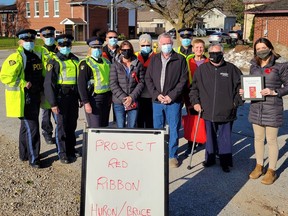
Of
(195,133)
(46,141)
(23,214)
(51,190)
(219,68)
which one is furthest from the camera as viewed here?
(46,141)

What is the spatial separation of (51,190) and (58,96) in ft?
4.58

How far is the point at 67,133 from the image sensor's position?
18.6 ft

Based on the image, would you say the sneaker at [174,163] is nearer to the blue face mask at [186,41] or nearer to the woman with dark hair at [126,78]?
the woman with dark hair at [126,78]

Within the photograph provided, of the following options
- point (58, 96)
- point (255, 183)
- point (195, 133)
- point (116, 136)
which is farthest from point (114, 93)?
point (255, 183)

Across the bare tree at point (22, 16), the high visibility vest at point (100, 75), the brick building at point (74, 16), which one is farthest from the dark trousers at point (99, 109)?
the bare tree at point (22, 16)

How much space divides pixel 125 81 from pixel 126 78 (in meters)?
0.05

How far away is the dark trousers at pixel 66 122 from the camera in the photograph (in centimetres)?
542

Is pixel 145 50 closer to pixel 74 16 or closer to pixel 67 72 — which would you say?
pixel 67 72

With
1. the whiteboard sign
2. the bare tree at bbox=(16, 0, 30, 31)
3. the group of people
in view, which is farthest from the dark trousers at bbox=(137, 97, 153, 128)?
the bare tree at bbox=(16, 0, 30, 31)

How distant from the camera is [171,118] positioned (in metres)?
5.46

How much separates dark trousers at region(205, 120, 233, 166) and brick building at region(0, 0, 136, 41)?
38.1 metres

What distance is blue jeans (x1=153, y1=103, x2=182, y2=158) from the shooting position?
5.45 m

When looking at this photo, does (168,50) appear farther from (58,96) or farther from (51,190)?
(51,190)

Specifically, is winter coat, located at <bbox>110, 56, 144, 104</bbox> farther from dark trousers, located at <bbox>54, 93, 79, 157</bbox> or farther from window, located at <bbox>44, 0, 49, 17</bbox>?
window, located at <bbox>44, 0, 49, 17</bbox>
